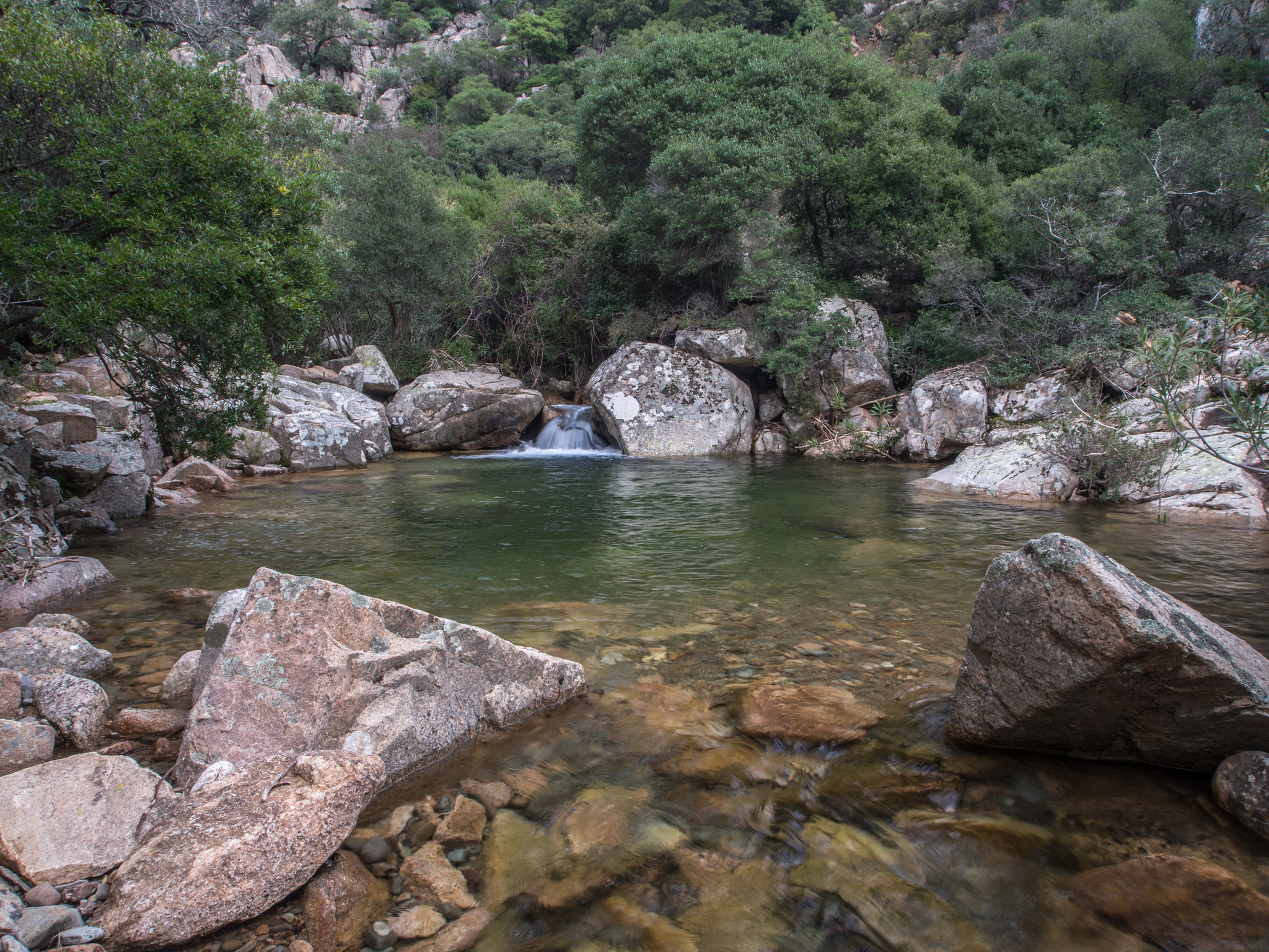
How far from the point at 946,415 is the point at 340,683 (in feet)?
52.0

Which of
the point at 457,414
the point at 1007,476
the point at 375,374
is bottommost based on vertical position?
the point at 1007,476

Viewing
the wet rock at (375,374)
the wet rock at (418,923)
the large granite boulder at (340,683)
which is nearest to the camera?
the wet rock at (418,923)

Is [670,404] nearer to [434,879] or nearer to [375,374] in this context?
[375,374]

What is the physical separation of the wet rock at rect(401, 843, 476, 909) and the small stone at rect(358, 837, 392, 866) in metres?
0.09

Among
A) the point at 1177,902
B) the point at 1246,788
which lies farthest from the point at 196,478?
the point at 1246,788

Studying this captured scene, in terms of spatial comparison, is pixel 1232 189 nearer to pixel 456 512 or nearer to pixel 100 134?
pixel 456 512

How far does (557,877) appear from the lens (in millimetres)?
2568

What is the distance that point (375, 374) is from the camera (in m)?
20.5

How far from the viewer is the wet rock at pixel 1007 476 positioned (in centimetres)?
1099

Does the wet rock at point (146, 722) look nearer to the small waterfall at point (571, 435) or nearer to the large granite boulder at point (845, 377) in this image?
the small waterfall at point (571, 435)

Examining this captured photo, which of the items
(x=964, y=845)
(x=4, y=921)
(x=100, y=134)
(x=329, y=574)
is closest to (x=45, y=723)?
(x=4, y=921)

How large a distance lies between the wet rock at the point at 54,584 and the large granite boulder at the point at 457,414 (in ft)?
42.5

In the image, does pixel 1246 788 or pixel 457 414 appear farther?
pixel 457 414

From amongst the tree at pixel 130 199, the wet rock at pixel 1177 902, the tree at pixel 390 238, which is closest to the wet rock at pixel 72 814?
the wet rock at pixel 1177 902
